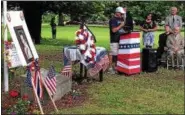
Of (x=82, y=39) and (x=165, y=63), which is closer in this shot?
(x=82, y=39)

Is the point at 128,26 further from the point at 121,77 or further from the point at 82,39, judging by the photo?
the point at 82,39

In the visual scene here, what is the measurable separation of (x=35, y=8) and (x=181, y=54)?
11.0m

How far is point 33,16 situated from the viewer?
23188 millimetres

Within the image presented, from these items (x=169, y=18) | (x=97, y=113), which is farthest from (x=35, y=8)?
(x=97, y=113)

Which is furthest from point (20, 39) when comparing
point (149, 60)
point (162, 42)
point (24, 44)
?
point (162, 42)

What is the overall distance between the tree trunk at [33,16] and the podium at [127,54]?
10343mm

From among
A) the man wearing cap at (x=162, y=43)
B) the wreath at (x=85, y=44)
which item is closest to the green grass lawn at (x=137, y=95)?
the wreath at (x=85, y=44)

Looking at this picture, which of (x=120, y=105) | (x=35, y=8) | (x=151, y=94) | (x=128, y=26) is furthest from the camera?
(x=35, y=8)

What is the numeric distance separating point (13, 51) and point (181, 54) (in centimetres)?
604

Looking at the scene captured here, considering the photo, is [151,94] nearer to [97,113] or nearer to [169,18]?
[97,113]

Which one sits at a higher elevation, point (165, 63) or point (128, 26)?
point (128, 26)

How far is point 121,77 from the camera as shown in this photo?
11.7 meters

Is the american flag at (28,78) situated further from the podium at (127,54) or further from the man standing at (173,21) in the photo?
the man standing at (173,21)

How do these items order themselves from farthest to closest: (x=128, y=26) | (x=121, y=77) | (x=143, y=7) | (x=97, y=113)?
1. (x=143, y=7)
2. (x=128, y=26)
3. (x=121, y=77)
4. (x=97, y=113)
